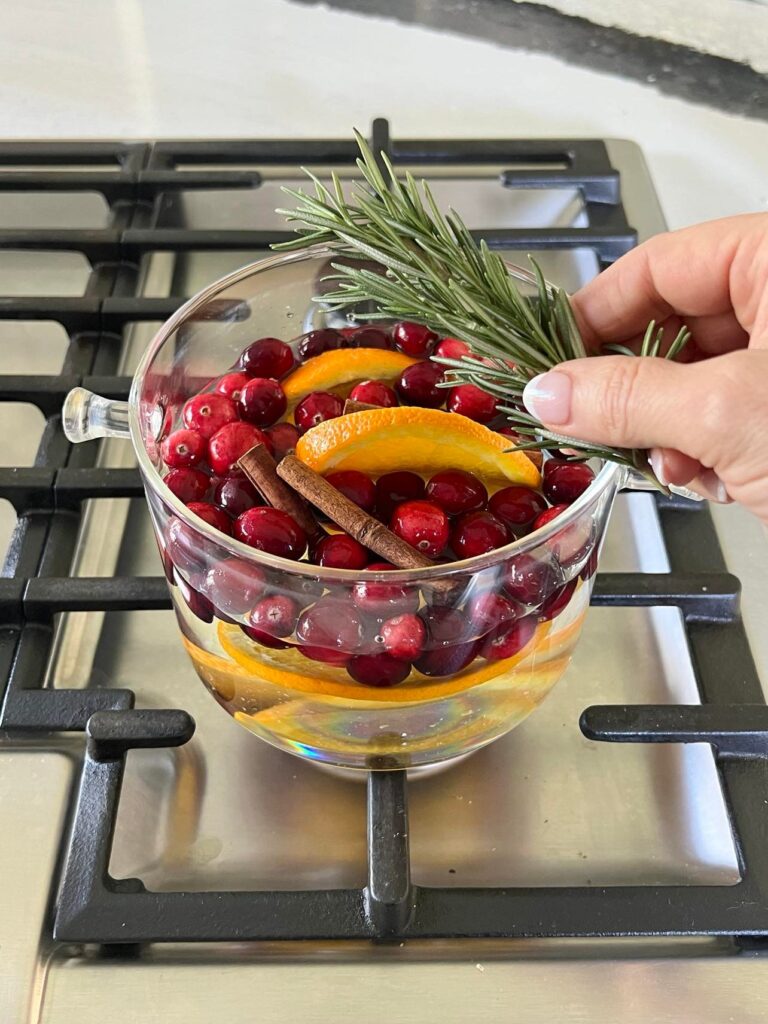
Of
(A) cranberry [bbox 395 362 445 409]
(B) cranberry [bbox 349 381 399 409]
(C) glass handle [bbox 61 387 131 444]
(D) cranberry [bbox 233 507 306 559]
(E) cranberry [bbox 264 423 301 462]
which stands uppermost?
(A) cranberry [bbox 395 362 445 409]

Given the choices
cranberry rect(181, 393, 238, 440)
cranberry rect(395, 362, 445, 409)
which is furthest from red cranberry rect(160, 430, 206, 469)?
cranberry rect(395, 362, 445, 409)

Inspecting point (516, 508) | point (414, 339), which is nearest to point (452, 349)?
point (414, 339)

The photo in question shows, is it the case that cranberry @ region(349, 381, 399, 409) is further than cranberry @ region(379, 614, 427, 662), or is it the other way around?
cranberry @ region(349, 381, 399, 409)

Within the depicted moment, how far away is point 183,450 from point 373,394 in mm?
106

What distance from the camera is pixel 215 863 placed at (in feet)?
1.74

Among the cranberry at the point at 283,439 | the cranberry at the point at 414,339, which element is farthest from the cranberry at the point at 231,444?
the cranberry at the point at 414,339

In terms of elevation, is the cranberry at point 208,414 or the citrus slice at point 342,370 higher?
the citrus slice at point 342,370

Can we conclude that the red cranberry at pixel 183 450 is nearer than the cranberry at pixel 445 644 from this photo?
No

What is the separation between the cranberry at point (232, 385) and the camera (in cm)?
57

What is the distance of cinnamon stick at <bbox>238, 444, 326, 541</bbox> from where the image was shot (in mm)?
488

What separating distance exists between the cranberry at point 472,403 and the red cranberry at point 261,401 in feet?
0.31

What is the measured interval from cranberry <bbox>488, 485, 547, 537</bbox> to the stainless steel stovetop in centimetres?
14

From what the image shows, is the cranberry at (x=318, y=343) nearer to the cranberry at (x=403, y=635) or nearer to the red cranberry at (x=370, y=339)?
the red cranberry at (x=370, y=339)

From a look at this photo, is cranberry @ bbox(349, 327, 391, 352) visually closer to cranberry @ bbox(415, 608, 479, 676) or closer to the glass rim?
the glass rim
